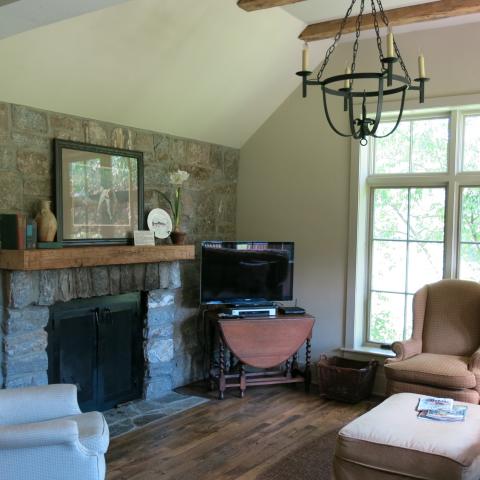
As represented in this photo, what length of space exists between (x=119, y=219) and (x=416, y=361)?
2198 millimetres

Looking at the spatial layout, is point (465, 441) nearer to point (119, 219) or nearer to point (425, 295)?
point (425, 295)

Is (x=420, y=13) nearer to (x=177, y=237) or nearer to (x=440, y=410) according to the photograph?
(x=177, y=237)

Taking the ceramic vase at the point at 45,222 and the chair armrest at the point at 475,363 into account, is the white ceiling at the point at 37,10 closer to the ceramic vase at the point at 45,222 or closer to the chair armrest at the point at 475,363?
the ceramic vase at the point at 45,222

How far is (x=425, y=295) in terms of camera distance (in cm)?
404

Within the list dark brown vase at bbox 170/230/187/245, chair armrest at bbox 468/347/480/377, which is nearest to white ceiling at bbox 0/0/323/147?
dark brown vase at bbox 170/230/187/245

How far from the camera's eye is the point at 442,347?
3893 mm

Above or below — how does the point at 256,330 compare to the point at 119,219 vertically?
below

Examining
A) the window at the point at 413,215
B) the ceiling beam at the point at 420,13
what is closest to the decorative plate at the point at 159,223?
the window at the point at 413,215

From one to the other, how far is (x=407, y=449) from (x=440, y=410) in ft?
1.62

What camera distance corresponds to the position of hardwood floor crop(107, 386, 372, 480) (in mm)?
2996

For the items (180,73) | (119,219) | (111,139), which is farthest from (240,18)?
(119,219)

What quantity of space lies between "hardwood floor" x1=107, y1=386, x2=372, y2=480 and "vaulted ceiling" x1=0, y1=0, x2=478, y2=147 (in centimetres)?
208

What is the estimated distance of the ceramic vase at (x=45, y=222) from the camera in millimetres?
3252

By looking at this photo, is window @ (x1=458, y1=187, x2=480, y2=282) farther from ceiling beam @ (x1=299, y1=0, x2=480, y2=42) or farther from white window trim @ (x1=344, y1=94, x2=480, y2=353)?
ceiling beam @ (x1=299, y1=0, x2=480, y2=42)
